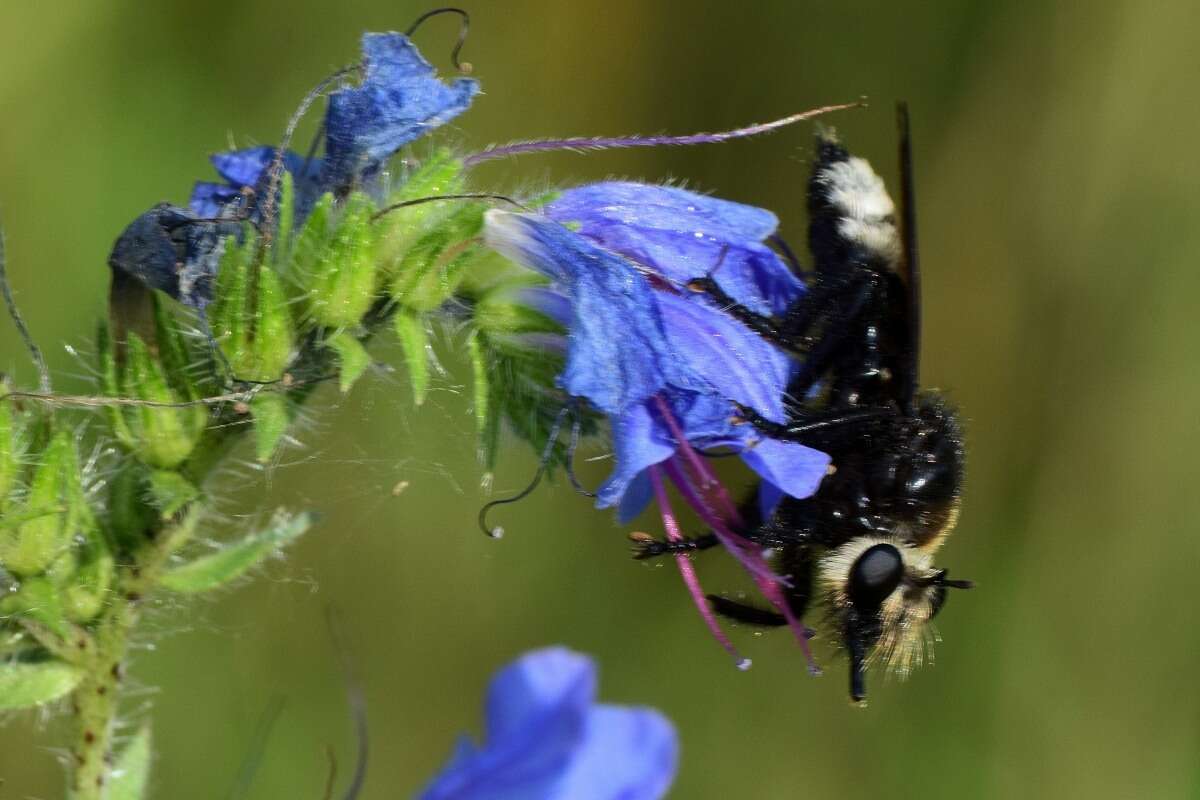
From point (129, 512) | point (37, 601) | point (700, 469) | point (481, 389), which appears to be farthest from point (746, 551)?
point (37, 601)

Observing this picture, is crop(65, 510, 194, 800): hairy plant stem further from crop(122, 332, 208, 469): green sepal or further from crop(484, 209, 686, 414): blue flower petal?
crop(484, 209, 686, 414): blue flower petal

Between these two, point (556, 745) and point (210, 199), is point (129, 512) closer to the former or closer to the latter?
point (210, 199)

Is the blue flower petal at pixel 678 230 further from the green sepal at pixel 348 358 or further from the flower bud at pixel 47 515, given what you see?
the flower bud at pixel 47 515

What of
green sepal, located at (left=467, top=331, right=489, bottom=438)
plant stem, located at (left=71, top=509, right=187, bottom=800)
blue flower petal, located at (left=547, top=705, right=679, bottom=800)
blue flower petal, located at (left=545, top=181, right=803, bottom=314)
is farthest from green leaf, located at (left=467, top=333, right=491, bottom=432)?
blue flower petal, located at (left=547, top=705, right=679, bottom=800)

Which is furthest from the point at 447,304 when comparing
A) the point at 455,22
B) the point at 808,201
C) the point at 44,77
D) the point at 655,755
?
the point at 455,22

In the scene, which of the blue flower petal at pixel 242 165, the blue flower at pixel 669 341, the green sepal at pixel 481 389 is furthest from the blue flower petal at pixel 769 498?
the blue flower petal at pixel 242 165

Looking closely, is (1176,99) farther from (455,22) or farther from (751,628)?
(751,628)
